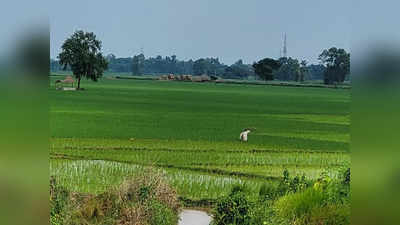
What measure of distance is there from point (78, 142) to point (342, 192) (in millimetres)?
1885

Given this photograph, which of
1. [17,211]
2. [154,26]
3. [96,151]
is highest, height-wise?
[154,26]

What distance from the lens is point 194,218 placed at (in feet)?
19.0

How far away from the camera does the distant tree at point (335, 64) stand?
566 centimetres

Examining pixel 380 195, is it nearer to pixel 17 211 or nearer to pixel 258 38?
pixel 258 38

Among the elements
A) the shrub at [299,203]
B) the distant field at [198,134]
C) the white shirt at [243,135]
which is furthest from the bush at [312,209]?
the white shirt at [243,135]

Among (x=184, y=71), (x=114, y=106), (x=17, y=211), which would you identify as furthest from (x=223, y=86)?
(x=17, y=211)

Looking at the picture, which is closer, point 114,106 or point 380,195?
point 380,195

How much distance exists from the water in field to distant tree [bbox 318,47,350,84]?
49.6 inches

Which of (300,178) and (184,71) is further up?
(184,71)

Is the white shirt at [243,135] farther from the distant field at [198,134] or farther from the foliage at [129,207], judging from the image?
the foliage at [129,207]

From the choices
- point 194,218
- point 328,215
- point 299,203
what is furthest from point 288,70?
point 194,218

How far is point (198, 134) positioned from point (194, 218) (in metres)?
0.58

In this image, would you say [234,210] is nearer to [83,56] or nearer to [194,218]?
[194,218]

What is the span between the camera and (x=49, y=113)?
5.88 metres
